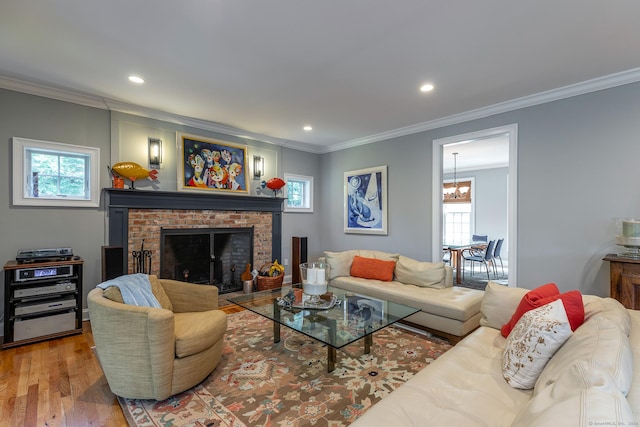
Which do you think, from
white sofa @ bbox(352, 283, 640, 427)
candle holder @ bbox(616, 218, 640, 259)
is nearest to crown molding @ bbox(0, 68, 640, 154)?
candle holder @ bbox(616, 218, 640, 259)

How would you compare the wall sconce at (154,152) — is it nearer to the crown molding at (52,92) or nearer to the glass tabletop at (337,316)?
the crown molding at (52,92)

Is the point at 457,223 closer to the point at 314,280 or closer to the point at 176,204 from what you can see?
the point at 314,280

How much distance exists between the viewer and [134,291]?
7.41 ft

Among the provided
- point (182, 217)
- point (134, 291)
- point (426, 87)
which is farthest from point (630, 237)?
point (182, 217)

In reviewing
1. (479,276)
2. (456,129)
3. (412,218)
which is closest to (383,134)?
(456,129)

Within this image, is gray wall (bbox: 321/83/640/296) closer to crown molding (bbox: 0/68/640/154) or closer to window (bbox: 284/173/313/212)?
crown molding (bbox: 0/68/640/154)

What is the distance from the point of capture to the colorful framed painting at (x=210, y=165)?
167 inches

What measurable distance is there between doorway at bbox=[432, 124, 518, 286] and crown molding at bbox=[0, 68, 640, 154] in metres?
0.23

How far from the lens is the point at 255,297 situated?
299 centimetres

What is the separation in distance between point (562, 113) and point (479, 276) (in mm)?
3779

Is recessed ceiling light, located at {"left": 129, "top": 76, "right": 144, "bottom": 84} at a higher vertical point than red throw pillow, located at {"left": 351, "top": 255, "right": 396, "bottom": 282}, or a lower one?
higher

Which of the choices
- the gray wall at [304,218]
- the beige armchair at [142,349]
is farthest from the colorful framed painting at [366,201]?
the beige armchair at [142,349]

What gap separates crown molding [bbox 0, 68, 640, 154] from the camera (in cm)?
300

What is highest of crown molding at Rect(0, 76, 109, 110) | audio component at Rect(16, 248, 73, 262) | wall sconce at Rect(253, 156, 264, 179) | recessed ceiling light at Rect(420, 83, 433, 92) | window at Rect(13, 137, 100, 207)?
recessed ceiling light at Rect(420, 83, 433, 92)
